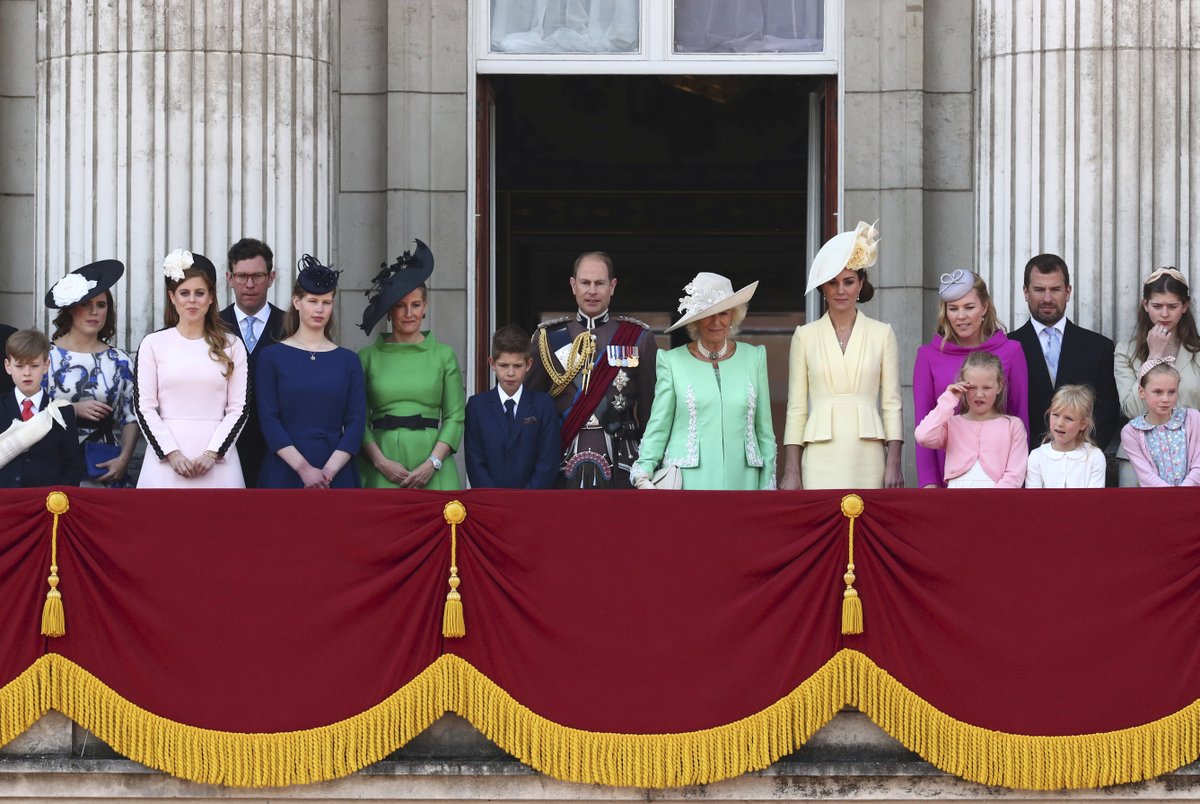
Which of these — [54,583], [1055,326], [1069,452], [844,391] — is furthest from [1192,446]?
[54,583]

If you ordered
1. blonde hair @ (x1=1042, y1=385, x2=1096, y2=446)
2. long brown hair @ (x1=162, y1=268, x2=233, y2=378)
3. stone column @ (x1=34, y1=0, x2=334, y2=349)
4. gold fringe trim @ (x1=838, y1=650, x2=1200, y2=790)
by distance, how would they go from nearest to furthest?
gold fringe trim @ (x1=838, y1=650, x2=1200, y2=790)
blonde hair @ (x1=1042, y1=385, x2=1096, y2=446)
long brown hair @ (x1=162, y1=268, x2=233, y2=378)
stone column @ (x1=34, y1=0, x2=334, y2=349)

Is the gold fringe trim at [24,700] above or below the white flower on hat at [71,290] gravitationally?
below

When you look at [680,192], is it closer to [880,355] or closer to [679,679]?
[880,355]

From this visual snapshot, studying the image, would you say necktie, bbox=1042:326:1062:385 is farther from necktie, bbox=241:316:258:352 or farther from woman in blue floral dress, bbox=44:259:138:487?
woman in blue floral dress, bbox=44:259:138:487

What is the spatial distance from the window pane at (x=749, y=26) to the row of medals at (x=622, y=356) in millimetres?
2858

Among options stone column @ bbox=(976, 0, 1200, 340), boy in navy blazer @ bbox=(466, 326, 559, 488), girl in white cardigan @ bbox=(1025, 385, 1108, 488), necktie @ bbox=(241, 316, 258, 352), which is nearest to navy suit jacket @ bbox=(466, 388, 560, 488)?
boy in navy blazer @ bbox=(466, 326, 559, 488)

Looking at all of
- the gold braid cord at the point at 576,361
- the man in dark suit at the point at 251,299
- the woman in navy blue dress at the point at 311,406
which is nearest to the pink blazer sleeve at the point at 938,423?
the gold braid cord at the point at 576,361

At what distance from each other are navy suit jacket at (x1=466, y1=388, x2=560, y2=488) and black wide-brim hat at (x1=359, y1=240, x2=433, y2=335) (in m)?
0.60

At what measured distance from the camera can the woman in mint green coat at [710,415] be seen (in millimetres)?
9328

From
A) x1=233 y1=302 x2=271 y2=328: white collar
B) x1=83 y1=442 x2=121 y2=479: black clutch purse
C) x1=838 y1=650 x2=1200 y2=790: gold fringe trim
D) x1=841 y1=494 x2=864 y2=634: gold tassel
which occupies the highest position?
x1=233 y1=302 x2=271 y2=328: white collar

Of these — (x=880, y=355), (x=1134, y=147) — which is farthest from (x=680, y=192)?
(x=880, y=355)

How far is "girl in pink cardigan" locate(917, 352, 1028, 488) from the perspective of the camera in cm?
914

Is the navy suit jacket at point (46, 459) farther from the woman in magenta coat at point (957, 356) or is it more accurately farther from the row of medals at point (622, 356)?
the woman in magenta coat at point (957, 356)

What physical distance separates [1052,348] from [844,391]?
48.3 inches
